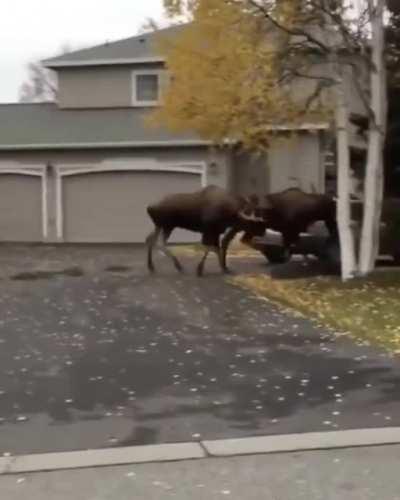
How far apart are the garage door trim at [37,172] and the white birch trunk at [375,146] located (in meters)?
15.3

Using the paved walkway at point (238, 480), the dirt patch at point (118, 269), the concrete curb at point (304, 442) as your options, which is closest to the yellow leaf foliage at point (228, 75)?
the dirt patch at point (118, 269)

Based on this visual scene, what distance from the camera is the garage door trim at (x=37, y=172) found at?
3025 centimetres

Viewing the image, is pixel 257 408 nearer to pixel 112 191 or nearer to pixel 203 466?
pixel 203 466

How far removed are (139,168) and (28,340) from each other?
18.6m

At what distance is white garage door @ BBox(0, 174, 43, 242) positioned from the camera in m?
30.5

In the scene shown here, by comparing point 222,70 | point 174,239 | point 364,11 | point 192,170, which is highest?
point 364,11

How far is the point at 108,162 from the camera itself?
98.5 ft

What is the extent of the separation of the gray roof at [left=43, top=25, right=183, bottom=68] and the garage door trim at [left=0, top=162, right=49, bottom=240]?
3569 millimetres

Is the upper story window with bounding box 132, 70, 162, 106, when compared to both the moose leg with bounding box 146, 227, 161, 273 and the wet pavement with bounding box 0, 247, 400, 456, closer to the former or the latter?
the moose leg with bounding box 146, 227, 161, 273

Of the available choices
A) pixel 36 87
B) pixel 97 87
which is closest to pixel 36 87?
pixel 36 87

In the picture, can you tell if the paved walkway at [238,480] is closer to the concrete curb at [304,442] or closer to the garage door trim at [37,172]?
the concrete curb at [304,442]

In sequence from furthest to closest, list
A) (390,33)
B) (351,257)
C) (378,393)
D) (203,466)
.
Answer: (390,33) < (351,257) < (378,393) < (203,466)

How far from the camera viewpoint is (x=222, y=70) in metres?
16.3

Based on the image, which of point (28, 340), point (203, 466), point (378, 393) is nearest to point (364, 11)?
point (28, 340)
